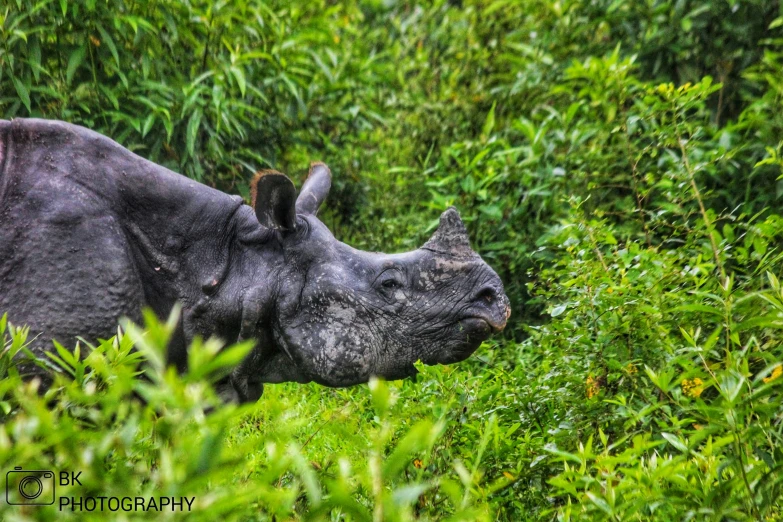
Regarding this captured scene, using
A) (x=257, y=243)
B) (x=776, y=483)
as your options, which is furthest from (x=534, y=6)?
(x=776, y=483)

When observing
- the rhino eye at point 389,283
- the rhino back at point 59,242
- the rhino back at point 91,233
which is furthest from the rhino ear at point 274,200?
the rhino back at point 59,242

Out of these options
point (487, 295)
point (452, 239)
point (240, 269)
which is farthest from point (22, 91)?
point (487, 295)

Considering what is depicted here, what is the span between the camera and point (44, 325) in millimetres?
3537

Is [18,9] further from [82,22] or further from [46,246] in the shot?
[46,246]

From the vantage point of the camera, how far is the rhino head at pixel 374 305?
152 inches

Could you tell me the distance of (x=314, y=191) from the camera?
A: 4543 millimetres

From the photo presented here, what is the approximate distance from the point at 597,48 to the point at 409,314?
4.37 m

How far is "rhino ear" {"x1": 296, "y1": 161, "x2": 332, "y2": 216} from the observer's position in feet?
14.3

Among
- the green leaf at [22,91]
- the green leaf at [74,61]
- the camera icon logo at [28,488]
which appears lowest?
the green leaf at [22,91]

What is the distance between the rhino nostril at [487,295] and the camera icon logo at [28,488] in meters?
2.21

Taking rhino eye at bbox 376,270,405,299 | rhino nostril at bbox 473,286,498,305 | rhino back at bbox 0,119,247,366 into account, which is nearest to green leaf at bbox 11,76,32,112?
rhino back at bbox 0,119,247,366

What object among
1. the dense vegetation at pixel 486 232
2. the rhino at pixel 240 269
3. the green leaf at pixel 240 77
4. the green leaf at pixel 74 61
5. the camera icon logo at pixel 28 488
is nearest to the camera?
the camera icon logo at pixel 28 488

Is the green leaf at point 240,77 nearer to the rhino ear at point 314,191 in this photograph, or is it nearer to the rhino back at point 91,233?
the rhino ear at point 314,191

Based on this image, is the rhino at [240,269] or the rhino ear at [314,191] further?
the rhino ear at [314,191]
